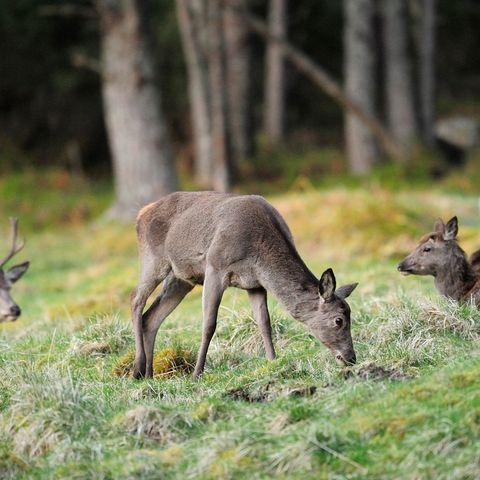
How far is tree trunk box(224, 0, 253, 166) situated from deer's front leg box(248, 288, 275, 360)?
19.6m

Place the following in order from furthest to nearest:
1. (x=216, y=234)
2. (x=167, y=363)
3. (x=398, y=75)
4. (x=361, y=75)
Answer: (x=398, y=75) → (x=361, y=75) → (x=167, y=363) → (x=216, y=234)

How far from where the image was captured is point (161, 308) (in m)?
9.59

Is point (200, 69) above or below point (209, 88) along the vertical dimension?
above

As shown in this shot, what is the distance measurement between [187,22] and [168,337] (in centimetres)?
1582

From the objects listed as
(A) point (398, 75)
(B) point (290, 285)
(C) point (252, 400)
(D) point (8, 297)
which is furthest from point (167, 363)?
(A) point (398, 75)

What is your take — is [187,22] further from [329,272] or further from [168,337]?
[329,272]

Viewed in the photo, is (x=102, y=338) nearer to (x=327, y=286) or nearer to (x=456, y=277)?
(x=327, y=286)

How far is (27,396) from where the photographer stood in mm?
7645

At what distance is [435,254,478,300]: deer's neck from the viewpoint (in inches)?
411

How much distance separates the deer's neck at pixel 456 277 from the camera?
10.4 metres

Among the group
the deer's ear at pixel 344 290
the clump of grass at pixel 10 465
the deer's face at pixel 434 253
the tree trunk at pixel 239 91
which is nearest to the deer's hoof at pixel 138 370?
the deer's ear at pixel 344 290

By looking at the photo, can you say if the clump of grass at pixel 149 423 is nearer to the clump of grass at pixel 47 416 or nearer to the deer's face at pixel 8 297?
the clump of grass at pixel 47 416

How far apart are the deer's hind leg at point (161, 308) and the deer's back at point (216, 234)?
1.03 feet

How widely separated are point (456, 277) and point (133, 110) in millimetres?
12192
